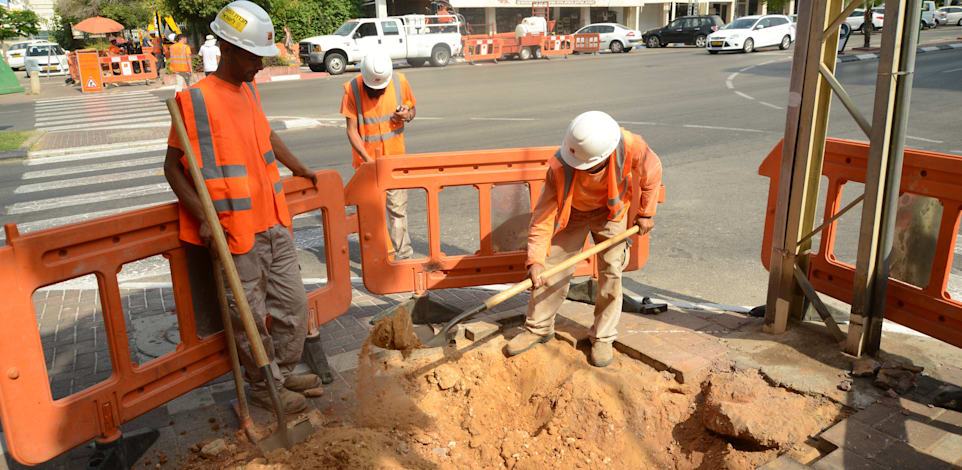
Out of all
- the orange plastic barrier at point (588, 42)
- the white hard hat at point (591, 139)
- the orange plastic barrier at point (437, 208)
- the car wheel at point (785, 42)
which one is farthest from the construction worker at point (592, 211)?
the orange plastic barrier at point (588, 42)

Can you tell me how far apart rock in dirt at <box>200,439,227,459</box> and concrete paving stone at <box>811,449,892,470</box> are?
277 centimetres

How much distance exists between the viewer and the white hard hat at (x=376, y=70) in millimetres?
5668

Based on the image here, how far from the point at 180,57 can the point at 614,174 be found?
24615 millimetres

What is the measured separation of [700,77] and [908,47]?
18250mm

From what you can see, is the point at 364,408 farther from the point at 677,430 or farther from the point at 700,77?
the point at 700,77

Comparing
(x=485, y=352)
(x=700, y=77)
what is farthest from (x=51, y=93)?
(x=485, y=352)

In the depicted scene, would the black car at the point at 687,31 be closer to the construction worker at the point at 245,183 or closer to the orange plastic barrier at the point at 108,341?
the construction worker at the point at 245,183

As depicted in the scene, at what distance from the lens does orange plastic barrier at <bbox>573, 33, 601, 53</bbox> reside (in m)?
34.7

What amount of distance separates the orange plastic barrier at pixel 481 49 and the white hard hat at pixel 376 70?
25.3m

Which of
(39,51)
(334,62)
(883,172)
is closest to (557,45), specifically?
(334,62)

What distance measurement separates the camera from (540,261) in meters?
4.06

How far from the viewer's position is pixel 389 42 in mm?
27234

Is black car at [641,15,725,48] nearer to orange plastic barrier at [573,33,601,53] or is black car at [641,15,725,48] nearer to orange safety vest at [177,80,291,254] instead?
orange plastic barrier at [573,33,601,53]

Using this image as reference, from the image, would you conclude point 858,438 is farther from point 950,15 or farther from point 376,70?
point 950,15
